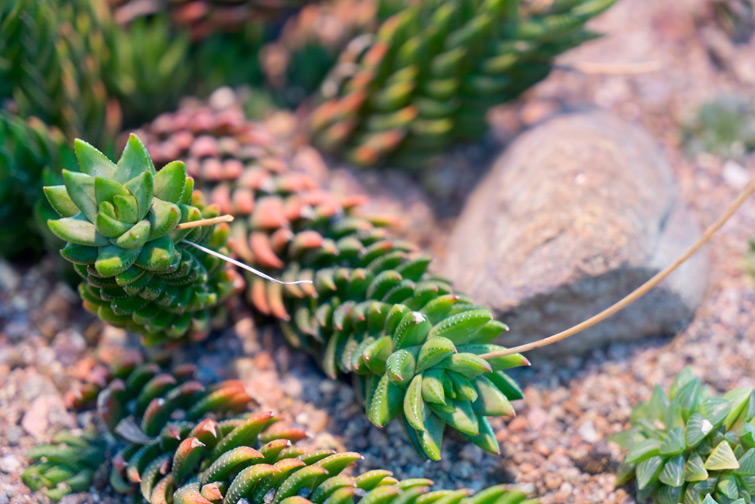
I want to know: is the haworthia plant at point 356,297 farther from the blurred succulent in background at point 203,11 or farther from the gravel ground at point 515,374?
the blurred succulent in background at point 203,11

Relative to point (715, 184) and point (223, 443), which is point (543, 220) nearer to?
→ point (715, 184)

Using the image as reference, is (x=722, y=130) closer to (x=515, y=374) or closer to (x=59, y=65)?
(x=515, y=374)

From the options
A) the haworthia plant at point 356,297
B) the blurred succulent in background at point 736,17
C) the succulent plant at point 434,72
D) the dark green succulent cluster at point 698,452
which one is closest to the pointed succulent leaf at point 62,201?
the haworthia plant at point 356,297

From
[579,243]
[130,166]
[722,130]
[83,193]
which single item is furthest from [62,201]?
[722,130]

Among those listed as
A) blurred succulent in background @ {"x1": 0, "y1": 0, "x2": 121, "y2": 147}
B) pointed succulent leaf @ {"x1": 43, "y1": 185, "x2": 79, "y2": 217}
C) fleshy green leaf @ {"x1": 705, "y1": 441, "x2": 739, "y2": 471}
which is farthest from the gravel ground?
pointed succulent leaf @ {"x1": 43, "y1": 185, "x2": 79, "y2": 217}

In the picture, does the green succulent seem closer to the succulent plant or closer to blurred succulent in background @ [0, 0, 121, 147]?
blurred succulent in background @ [0, 0, 121, 147]

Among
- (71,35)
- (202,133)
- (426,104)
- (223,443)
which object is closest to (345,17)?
(426,104)
